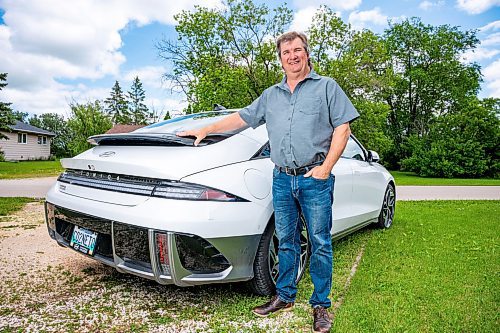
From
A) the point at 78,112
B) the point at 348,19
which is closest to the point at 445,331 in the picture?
the point at 78,112

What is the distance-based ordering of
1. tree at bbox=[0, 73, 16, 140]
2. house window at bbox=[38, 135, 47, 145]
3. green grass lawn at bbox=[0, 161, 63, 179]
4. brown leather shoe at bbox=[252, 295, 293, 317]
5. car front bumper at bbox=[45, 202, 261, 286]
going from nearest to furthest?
1. car front bumper at bbox=[45, 202, 261, 286]
2. brown leather shoe at bbox=[252, 295, 293, 317]
3. green grass lawn at bbox=[0, 161, 63, 179]
4. tree at bbox=[0, 73, 16, 140]
5. house window at bbox=[38, 135, 47, 145]

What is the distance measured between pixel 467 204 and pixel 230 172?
8.08m

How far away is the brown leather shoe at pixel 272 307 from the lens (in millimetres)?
2709

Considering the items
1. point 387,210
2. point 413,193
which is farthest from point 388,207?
point 413,193

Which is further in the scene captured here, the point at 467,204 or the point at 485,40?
the point at 485,40

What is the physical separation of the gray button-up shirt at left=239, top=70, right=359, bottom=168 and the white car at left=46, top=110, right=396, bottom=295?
0.36 m

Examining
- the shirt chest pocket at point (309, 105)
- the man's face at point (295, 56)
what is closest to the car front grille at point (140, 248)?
the shirt chest pocket at point (309, 105)

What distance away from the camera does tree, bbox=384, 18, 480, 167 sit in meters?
36.2

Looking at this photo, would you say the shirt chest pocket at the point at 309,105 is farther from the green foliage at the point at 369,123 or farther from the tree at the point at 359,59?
the tree at the point at 359,59

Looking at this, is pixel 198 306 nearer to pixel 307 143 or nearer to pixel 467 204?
pixel 307 143

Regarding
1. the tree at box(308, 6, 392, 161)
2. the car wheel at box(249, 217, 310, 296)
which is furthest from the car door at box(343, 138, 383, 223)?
the tree at box(308, 6, 392, 161)

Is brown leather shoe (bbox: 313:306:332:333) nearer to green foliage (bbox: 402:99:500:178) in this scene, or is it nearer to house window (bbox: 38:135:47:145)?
green foliage (bbox: 402:99:500:178)

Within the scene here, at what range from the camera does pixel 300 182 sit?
2.55m

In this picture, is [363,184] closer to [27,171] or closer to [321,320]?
[321,320]
